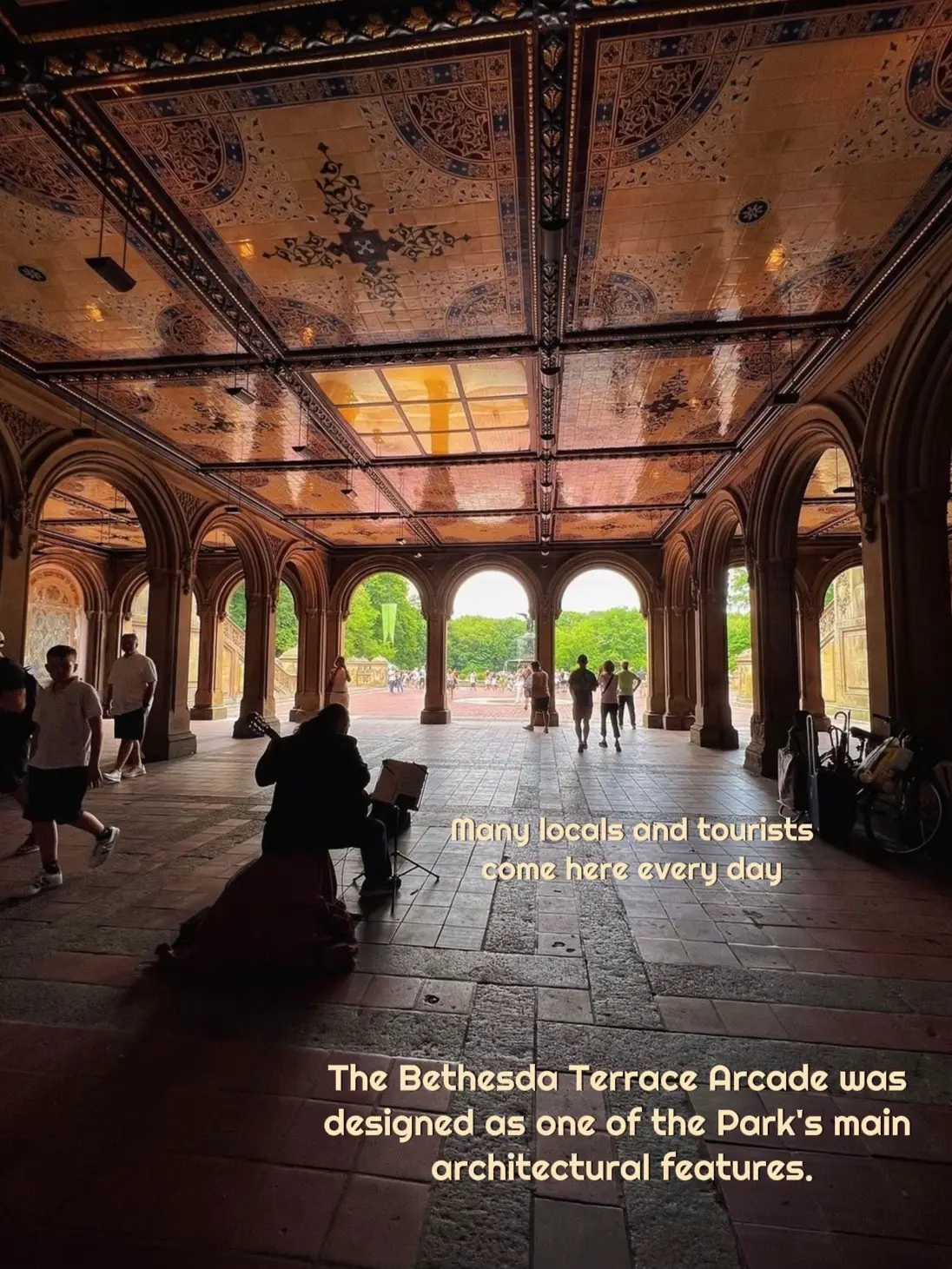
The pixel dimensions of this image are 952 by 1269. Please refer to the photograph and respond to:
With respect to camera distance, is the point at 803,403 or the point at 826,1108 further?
the point at 803,403

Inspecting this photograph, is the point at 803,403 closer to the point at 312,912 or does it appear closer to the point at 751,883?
the point at 751,883

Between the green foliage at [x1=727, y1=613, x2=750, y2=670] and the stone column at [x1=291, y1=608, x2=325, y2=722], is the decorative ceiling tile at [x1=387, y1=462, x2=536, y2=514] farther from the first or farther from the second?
the green foliage at [x1=727, y1=613, x2=750, y2=670]

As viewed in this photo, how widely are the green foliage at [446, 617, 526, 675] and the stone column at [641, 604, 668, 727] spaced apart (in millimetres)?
33251

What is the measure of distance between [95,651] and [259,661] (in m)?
8.30

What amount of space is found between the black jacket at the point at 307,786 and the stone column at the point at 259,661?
32.9 feet

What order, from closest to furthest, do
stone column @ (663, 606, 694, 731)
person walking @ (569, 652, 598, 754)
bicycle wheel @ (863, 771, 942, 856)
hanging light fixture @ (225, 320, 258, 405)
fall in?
bicycle wheel @ (863, 771, 942, 856), hanging light fixture @ (225, 320, 258, 405), person walking @ (569, 652, 598, 754), stone column @ (663, 606, 694, 731)

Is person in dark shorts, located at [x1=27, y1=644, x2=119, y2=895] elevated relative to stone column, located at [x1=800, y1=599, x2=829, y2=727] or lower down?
lower down

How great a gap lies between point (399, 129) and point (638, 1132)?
16.6ft

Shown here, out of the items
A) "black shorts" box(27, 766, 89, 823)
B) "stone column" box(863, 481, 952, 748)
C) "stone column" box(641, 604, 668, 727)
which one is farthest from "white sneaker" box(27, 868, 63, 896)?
"stone column" box(641, 604, 668, 727)

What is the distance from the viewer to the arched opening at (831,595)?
10.6 m

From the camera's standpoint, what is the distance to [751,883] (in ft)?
13.1

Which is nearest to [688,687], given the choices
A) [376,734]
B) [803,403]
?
[376,734]

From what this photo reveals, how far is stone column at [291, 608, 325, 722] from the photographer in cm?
1575

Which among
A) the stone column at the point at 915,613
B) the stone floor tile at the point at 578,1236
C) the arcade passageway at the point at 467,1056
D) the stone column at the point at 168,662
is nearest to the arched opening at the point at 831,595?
the stone column at the point at 915,613
